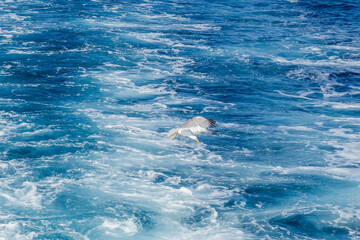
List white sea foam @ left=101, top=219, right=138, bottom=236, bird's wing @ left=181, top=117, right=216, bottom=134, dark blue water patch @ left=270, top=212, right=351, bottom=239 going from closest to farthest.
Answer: dark blue water patch @ left=270, top=212, right=351, bottom=239 → white sea foam @ left=101, top=219, right=138, bottom=236 → bird's wing @ left=181, top=117, right=216, bottom=134

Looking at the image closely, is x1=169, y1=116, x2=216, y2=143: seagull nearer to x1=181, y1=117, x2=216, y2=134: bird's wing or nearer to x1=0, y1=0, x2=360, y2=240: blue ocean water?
x1=181, y1=117, x2=216, y2=134: bird's wing

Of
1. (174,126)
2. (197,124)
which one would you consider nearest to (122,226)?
(197,124)

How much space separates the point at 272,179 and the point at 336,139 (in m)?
5.74

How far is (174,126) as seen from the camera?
84.5 ft

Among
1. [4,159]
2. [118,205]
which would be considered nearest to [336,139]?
[118,205]

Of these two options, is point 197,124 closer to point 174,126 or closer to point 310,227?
point 174,126

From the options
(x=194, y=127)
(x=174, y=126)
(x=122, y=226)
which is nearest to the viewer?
(x=122, y=226)

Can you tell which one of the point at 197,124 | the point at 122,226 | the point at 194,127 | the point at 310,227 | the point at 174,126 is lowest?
the point at 122,226

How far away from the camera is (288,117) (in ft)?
89.4

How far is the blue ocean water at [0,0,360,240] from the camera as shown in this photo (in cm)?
1838

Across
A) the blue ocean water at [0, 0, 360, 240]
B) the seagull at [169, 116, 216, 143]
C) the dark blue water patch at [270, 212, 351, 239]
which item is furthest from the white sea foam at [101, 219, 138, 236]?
the seagull at [169, 116, 216, 143]

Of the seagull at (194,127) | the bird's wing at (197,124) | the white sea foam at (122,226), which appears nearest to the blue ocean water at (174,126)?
the white sea foam at (122,226)

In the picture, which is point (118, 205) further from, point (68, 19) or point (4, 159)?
point (68, 19)

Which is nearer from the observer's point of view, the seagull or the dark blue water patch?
the dark blue water patch
